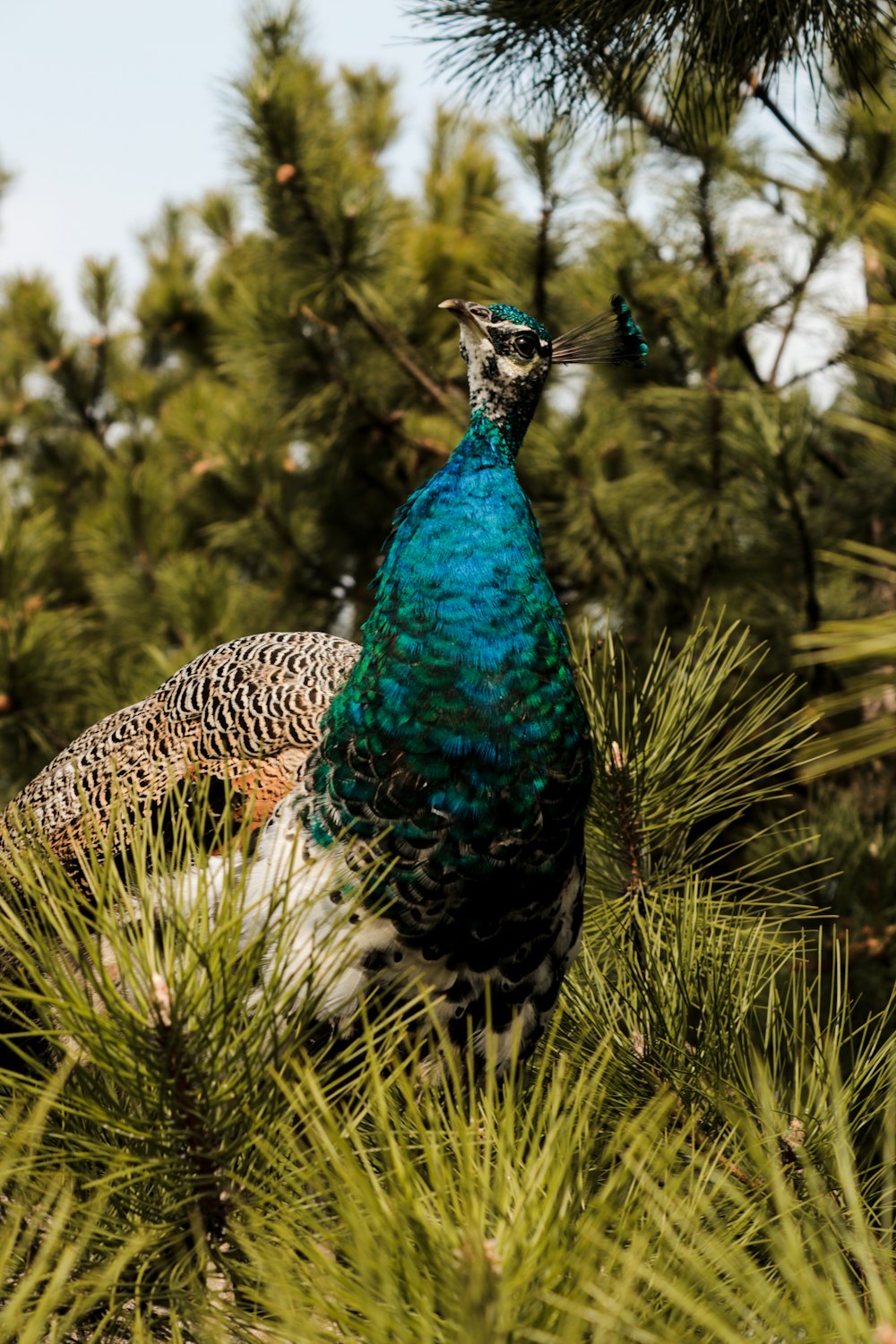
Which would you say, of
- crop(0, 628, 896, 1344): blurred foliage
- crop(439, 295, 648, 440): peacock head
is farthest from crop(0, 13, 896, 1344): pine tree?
crop(439, 295, 648, 440): peacock head

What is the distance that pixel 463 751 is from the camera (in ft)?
5.34

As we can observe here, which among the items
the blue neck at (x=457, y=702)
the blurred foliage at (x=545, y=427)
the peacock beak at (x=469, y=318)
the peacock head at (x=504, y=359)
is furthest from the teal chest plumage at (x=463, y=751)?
the blurred foliage at (x=545, y=427)

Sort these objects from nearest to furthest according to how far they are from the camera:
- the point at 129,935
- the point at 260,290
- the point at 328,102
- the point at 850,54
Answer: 1. the point at 129,935
2. the point at 850,54
3. the point at 260,290
4. the point at 328,102

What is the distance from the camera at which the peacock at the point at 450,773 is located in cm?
162

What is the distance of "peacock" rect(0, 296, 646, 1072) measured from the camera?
1.62m

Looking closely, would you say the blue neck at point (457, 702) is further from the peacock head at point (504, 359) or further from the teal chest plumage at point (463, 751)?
the peacock head at point (504, 359)

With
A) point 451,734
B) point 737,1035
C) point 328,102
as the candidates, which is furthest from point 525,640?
point 328,102

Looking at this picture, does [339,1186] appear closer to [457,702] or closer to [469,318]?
[457,702]

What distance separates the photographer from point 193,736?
6.53 feet

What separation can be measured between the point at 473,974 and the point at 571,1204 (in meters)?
0.81

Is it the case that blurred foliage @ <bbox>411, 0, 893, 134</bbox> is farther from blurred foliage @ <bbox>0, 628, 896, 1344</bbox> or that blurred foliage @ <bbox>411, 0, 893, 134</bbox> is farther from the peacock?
→ blurred foliage @ <bbox>0, 628, 896, 1344</bbox>

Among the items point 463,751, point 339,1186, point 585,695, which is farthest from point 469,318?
point 339,1186

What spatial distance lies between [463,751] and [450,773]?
35 mm

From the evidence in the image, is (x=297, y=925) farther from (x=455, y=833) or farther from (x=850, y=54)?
(x=850, y=54)
